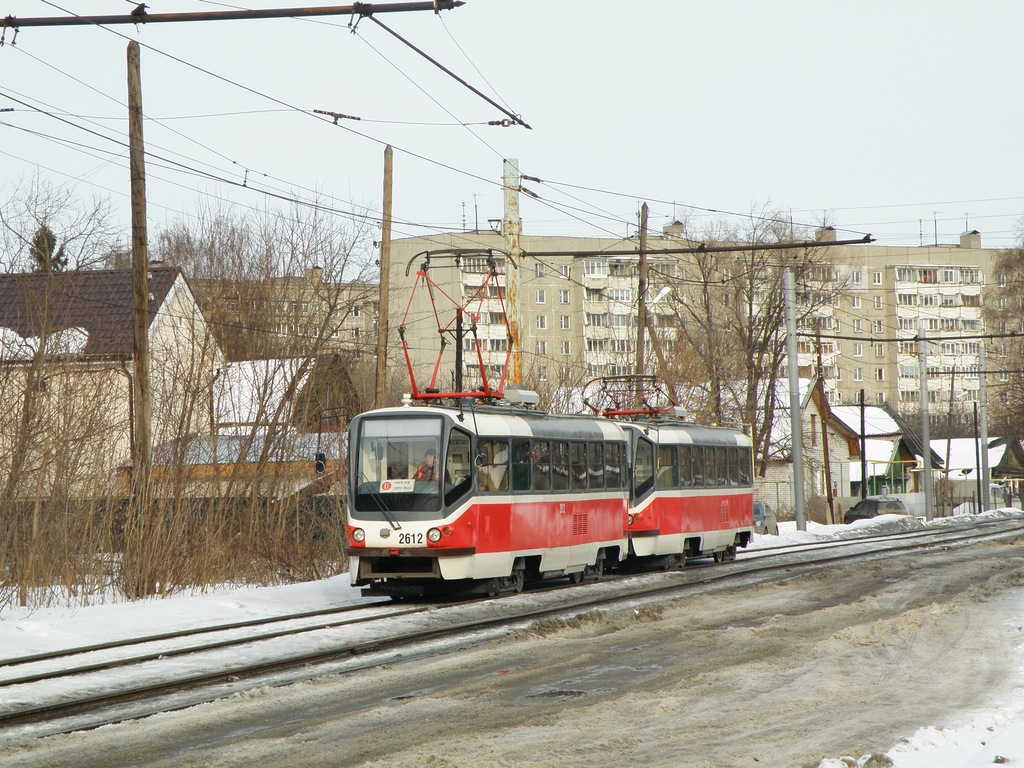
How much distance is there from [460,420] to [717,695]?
871 centimetres

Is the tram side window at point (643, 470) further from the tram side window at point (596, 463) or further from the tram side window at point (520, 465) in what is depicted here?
the tram side window at point (520, 465)

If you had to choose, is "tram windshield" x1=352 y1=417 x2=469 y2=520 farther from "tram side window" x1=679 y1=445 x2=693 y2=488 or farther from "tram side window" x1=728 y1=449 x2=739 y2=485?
"tram side window" x1=728 y1=449 x2=739 y2=485

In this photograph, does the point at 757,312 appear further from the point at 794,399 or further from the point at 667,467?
the point at 667,467

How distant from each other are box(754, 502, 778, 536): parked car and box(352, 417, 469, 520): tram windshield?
27393 millimetres

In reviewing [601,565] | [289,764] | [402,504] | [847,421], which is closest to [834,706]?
[289,764]

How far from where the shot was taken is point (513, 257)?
23141 millimetres

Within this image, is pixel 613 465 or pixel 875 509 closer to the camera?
pixel 613 465

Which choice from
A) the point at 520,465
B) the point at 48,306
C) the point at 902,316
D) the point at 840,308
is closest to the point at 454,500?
the point at 520,465

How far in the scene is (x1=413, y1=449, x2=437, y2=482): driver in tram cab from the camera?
60.2ft

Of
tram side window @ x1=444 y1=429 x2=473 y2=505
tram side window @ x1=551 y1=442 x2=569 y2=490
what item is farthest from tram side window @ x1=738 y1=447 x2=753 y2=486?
tram side window @ x1=444 y1=429 x2=473 y2=505

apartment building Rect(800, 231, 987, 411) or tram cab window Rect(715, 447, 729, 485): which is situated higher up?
apartment building Rect(800, 231, 987, 411)

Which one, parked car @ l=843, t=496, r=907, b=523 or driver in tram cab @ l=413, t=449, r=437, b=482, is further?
parked car @ l=843, t=496, r=907, b=523

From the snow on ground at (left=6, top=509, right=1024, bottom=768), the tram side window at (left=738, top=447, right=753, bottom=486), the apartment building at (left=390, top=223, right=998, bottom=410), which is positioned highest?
the apartment building at (left=390, top=223, right=998, bottom=410)

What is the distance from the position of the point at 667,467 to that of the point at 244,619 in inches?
463
